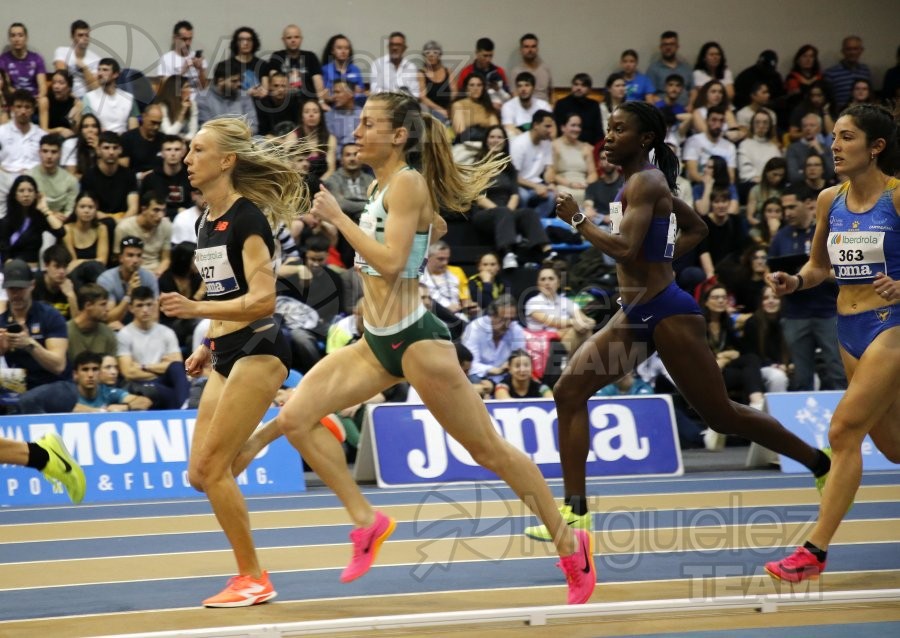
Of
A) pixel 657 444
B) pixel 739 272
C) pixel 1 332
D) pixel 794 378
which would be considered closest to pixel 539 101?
pixel 739 272

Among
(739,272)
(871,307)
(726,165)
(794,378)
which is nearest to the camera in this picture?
(871,307)

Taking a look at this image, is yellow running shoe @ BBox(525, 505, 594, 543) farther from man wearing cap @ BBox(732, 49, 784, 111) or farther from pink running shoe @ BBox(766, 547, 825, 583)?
man wearing cap @ BBox(732, 49, 784, 111)

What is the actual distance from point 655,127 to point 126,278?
6142 mm

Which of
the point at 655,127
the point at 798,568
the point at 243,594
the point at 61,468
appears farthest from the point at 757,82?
the point at 243,594

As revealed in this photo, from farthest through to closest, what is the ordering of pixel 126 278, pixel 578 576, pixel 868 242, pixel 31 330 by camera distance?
pixel 126 278, pixel 31 330, pixel 868 242, pixel 578 576

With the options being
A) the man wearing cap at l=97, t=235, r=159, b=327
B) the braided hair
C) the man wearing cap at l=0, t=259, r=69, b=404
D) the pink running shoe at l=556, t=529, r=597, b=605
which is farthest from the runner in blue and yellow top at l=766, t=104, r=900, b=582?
the man wearing cap at l=97, t=235, r=159, b=327

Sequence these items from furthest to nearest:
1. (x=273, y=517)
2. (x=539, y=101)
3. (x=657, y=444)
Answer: (x=539, y=101) < (x=657, y=444) < (x=273, y=517)

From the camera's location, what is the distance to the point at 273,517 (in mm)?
8031

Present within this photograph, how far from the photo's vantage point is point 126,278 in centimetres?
1078

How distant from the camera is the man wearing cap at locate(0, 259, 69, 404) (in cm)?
962

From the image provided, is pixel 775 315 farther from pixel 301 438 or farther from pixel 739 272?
pixel 301 438

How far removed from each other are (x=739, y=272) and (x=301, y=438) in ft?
26.2

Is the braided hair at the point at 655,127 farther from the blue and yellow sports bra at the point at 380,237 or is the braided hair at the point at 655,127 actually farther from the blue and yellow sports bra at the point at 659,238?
the blue and yellow sports bra at the point at 380,237

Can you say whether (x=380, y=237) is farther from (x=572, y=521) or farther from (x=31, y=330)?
(x=31, y=330)
